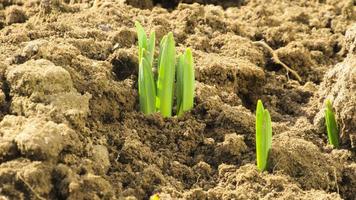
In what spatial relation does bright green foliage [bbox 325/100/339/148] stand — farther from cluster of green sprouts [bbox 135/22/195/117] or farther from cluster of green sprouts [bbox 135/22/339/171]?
cluster of green sprouts [bbox 135/22/195/117]

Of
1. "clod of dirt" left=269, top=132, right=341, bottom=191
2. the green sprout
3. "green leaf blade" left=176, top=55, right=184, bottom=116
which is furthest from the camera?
"green leaf blade" left=176, top=55, right=184, bottom=116

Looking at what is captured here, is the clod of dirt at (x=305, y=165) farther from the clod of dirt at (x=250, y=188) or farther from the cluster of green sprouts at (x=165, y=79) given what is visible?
the cluster of green sprouts at (x=165, y=79)

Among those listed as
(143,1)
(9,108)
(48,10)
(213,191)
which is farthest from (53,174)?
(143,1)

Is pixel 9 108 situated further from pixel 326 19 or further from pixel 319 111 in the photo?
pixel 326 19

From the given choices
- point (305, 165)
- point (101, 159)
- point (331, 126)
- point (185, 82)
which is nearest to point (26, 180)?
point (101, 159)

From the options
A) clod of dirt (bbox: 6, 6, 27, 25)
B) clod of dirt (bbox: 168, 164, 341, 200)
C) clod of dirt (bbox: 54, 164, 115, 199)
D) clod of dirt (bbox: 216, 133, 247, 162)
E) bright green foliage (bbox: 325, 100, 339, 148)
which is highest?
clod of dirt (bbox: 6, 6, 27, 25)

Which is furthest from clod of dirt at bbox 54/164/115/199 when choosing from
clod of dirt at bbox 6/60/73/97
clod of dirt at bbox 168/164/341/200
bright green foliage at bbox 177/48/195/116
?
bright green foliage at bbox 177/48/195/116
